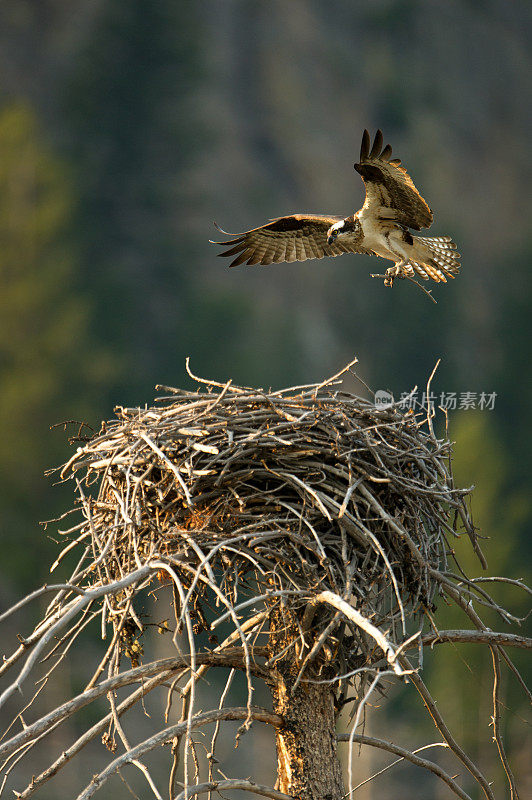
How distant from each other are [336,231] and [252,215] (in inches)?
1142

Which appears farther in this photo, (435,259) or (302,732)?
(435,259)

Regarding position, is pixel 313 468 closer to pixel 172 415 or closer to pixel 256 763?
pixel 172 415

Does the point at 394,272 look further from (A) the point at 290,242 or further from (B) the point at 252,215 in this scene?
(B) the point at 252,215

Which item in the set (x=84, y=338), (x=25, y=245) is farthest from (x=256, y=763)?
(x=25, y=245)

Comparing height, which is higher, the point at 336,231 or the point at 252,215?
the point at 252,215

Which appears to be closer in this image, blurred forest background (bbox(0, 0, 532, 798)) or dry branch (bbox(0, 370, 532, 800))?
dry branch (bbox(0, 370, 532, 800))

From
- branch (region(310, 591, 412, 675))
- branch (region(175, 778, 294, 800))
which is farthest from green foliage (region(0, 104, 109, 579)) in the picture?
branch (region(310, 591, 412, 675))

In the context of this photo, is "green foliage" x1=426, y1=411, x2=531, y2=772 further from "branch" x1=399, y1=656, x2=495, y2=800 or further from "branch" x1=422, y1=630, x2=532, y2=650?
"branch" x1=422, y1=630, x2=532, y2=650

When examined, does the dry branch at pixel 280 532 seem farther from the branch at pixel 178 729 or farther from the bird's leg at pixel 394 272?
the bird's leg at pixel 394 272

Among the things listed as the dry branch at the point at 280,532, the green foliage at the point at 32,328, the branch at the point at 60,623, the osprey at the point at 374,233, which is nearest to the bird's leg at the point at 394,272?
the osprey at the point at 374,233

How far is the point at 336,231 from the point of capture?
15.1ft

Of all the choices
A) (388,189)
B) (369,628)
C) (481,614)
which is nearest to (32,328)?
(481,614)

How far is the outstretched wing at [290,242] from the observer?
4.80m

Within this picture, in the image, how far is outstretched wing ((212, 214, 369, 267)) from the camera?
480 cm
